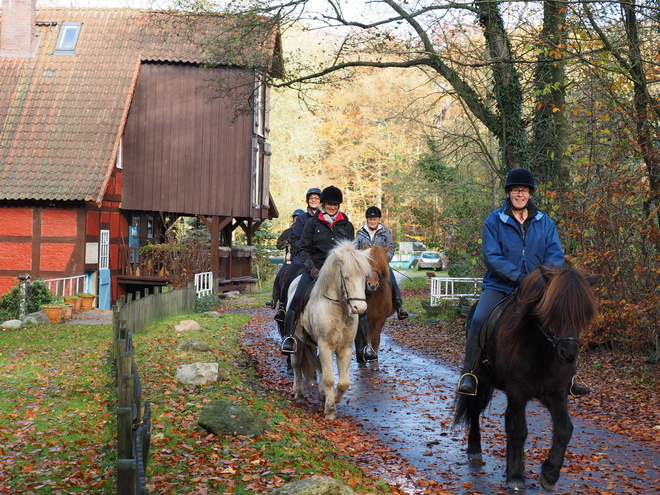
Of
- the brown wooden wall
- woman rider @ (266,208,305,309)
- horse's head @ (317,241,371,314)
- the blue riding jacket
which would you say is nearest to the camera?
the blue riding jacket

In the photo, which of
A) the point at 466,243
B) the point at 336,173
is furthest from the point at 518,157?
the point at 336,173

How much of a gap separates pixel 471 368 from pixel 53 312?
1415cm

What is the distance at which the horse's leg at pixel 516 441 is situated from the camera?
6.34 meters

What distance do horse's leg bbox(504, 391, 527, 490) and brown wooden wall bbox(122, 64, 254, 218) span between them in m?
23.8

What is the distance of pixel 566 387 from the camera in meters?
6.26

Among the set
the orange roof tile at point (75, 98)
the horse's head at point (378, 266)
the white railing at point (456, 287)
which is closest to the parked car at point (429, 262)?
the orange roof tile at point (75, 98)

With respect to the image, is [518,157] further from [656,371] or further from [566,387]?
[566,387]

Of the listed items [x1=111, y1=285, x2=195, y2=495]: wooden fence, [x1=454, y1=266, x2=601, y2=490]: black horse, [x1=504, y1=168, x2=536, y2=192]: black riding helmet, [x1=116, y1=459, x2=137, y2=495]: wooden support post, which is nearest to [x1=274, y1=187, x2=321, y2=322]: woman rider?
[x1=111, y1=285, x2=195, y2=495]: wooden fence

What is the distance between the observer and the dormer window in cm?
2936

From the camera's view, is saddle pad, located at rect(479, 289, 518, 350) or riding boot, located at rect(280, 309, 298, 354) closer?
saddle pad, located at rect(479, 289, 518, 350)

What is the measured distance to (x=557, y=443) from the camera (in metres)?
6.16

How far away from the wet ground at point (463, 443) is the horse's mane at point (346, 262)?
5.74ft

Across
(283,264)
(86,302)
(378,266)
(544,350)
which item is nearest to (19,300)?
(86,302)

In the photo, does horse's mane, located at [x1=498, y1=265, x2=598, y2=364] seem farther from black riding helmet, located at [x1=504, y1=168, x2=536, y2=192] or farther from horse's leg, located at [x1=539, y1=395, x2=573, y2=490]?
black riding helmet, located at [x1=504, y1=168, x2=536, y2=192]
